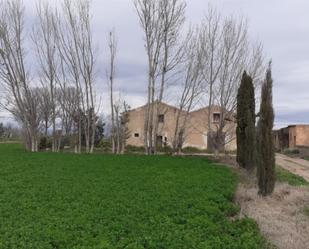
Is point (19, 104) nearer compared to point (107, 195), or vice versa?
point (107, 195)

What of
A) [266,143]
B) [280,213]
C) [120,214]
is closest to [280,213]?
[280,213]

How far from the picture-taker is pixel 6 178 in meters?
15.3

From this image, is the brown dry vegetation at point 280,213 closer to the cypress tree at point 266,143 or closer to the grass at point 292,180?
the cypress tree at point 266,143

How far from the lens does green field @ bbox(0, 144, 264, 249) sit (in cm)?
677

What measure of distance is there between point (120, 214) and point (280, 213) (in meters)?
3.80

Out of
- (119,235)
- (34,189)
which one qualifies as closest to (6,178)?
(34,189)

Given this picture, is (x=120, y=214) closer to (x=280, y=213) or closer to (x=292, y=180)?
(x=280, y=213)

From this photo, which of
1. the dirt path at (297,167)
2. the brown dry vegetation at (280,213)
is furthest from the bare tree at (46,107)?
the brown dry vegetation at (280,213)

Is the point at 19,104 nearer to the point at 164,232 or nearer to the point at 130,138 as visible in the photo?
the point at 130,138

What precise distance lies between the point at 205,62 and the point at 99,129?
24674mm

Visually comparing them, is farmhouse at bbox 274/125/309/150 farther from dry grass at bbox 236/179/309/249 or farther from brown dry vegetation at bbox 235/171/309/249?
dry grass at bbox 236/179/309/249

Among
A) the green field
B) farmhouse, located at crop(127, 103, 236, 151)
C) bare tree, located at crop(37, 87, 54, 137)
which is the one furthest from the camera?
farmhouse, located at crop(127, 103, 236, 151)

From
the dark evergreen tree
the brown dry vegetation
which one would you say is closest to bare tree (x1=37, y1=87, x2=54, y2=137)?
the dark evergreen tree

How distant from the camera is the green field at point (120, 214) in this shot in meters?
6.77
